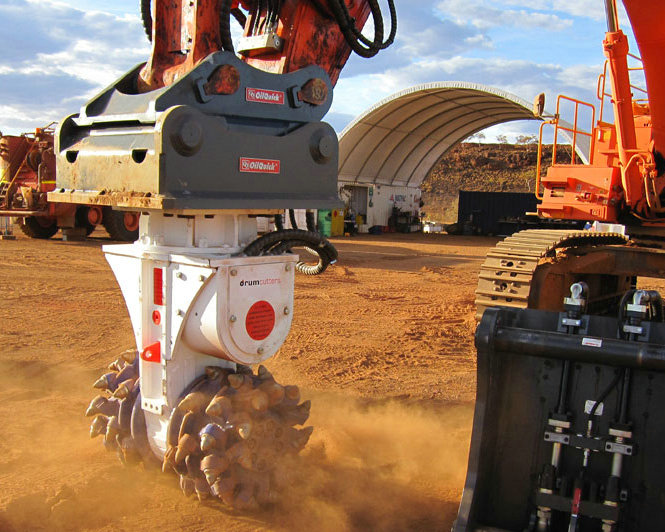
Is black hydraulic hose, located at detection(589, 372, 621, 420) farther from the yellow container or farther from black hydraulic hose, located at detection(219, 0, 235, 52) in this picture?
the yellow container

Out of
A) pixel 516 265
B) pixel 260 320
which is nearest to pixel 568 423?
pixel 260 320

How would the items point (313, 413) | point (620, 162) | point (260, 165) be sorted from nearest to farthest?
point (260, 165) → point (313, 413) → point (620, 162)

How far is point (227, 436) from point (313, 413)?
1.73m

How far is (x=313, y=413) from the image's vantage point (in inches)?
205

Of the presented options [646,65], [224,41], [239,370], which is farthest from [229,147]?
[646,65]

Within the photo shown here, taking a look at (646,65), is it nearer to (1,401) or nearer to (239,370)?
(239,370)

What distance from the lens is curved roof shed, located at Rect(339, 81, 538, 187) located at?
2366cm

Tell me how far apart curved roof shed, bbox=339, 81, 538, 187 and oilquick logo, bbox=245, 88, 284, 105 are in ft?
A: 64.1

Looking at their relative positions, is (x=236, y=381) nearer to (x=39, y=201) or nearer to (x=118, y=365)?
(x=118, y=365)

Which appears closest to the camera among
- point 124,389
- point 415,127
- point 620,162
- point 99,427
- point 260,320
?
point 260,320

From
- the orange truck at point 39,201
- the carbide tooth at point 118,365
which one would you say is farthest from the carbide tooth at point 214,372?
the orange truck at point 39,201

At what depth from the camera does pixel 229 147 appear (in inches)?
129

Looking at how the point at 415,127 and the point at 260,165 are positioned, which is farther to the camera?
the point at 415,127

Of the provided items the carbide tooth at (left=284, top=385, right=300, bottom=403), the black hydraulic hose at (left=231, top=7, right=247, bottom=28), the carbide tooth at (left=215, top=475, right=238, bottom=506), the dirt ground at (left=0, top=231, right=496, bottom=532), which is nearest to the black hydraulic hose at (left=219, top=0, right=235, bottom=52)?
the black hydraulic hose at (left=231, top=7, right=247, bottom=28)
